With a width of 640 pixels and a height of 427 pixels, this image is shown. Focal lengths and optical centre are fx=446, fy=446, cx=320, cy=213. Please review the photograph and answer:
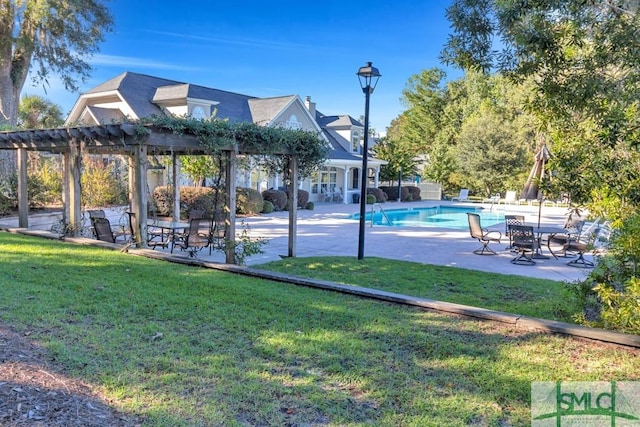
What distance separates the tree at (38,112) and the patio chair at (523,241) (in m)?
22.2

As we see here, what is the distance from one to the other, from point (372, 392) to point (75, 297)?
392 centimetres

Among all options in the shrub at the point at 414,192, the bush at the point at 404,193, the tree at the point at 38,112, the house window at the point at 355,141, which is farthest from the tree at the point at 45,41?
the shrub at the point at 414,192

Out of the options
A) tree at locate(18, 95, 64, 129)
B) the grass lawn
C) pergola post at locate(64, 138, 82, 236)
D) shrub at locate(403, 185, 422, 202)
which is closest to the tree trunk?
tree at locate(18, 95, 64, 129)

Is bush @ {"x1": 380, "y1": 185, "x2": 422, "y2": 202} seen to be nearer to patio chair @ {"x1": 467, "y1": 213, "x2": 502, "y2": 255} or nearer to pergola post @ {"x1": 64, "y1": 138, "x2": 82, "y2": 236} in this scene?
patio chair @ {"x1": 467, "y1": 213, "x2": 502, "y2": 255}

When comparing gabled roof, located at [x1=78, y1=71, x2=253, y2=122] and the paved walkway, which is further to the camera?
gabled roof, located at [x1=78, y1=71, x2=253, y2=122]

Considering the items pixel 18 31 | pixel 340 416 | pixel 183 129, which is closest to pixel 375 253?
pixel 183 129

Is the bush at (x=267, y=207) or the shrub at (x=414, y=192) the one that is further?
the shrub at (x=414, y=192)

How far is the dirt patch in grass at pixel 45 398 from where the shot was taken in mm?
2836

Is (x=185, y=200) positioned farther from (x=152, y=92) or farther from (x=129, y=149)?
(x=129, y=149)

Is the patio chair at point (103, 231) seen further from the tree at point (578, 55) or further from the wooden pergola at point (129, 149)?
the tree at point (578, 55)

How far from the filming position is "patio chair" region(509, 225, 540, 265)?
1016cm

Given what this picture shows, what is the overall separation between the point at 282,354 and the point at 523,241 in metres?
8.02

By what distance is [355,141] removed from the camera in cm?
3553

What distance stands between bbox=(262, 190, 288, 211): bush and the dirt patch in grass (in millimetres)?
19385
